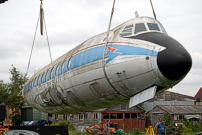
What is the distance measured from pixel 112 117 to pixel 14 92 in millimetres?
25594

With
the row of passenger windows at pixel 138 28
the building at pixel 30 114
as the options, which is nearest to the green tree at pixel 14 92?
the building at pixel 30 114

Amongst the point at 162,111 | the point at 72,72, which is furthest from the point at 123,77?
the point at 162,111

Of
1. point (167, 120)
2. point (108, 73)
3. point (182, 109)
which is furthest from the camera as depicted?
point (182, 109)

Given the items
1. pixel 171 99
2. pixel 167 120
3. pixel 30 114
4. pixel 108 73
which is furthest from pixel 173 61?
pixel 171 99

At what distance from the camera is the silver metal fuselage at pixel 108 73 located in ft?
30.0

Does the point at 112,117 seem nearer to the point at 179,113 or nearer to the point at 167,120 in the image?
the point at 167,120

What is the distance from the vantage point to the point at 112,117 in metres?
35.0

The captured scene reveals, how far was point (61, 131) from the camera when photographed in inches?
539

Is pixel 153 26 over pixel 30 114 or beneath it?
over

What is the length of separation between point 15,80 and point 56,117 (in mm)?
21473

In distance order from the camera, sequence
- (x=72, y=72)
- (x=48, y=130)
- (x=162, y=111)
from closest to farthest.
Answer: (x=72, y=72)
(x=48, y=130)
(x=162, y=111)

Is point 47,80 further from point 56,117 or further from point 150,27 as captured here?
point 56,117

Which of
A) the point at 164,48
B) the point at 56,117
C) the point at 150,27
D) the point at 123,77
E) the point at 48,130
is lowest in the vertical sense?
the point at 56,117

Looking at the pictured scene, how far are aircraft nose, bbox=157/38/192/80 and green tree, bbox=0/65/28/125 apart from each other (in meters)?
46.7
